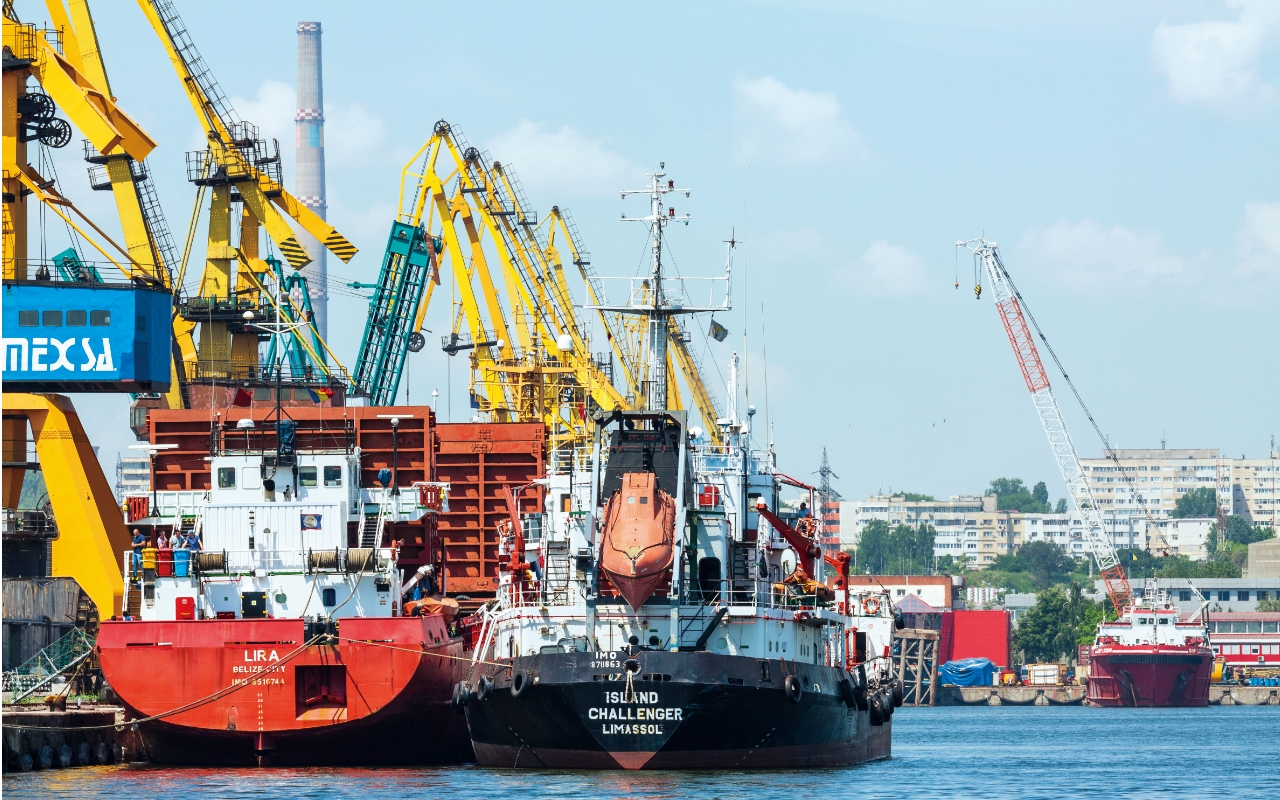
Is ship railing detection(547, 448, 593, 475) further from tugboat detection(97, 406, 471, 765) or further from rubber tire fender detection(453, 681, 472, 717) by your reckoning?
rubber tire fender detection(453, 681, 472, 717)

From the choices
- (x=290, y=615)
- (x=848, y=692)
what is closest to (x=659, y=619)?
(x=848, y=692)

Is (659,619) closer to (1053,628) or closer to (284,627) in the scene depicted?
(284,627)

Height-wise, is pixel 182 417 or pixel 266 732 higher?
pixel 182 417

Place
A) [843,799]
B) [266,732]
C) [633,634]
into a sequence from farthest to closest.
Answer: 1. [266,732]
2. [633,634]
3. [843,799]

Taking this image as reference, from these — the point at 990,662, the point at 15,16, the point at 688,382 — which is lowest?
the point at 990,662

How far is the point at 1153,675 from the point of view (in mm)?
144625

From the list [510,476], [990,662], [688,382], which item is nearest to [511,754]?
[510,476]

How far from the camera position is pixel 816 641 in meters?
51.6

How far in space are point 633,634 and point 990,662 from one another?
128902mm

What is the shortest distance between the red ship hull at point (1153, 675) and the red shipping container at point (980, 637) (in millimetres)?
30179

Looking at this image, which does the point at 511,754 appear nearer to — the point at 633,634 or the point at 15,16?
the point at 633,634

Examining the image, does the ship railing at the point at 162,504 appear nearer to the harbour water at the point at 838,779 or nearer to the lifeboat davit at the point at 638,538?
the harbour water at the point at 838,779

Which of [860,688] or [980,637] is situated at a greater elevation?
[860,688]

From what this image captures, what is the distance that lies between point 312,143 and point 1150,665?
81.8 meters
